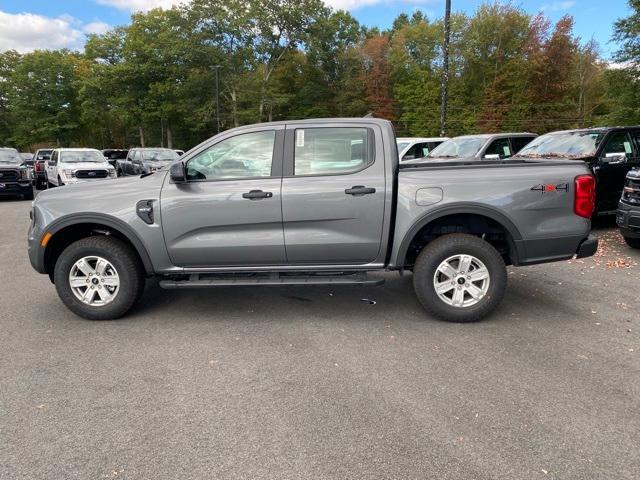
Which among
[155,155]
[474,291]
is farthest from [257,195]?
[155,155]

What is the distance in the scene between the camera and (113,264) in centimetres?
466

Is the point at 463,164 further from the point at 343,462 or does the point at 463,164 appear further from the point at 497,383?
the point at 343,462

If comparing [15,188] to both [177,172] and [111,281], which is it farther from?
[177,172]

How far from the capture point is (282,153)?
4.59 metres

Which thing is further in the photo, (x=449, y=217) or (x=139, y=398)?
(x=449, y=217)

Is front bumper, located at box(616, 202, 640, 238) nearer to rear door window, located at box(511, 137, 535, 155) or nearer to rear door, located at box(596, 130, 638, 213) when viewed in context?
rear door, located at box(596, 130, 638, 213)

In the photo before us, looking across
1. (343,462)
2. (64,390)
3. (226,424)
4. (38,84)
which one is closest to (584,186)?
(343,462)

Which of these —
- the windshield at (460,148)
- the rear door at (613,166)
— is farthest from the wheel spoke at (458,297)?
the windshield at (460,148)

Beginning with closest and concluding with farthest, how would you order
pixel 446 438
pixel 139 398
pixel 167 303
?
1. pixel 446 438
2. pixel 139 398
3. pixel 167 303

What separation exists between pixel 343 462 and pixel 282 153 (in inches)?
114

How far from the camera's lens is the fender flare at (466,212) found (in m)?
4.42

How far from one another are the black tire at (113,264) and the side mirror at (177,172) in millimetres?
914

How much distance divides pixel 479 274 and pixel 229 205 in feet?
7.98

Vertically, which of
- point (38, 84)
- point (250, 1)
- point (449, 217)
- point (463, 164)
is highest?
point (250, 1)
